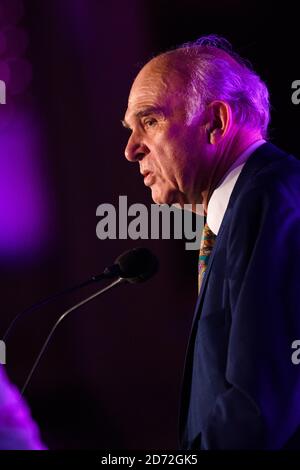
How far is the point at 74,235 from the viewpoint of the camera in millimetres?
2352

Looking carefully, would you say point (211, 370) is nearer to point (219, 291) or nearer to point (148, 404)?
point (219, 291)

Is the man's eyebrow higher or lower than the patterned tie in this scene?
higher

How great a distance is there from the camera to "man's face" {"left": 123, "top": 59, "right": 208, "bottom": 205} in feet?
4.69

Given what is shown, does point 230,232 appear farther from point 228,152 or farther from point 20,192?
point 20,192

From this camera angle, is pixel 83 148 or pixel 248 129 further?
pixel 83 148

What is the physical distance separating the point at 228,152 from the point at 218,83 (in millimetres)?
187

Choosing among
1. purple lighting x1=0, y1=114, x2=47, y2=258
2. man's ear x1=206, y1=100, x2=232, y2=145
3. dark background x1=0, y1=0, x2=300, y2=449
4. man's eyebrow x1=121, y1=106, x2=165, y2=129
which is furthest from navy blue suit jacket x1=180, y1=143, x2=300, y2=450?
purple lighting x1=0, y1=114, x2=47, y2=258

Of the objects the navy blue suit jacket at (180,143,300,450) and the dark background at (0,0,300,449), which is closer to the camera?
the navy blue suit jacket at (180,143,300,450)

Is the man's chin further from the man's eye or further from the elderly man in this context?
the man's eye

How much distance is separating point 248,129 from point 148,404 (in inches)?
52.9

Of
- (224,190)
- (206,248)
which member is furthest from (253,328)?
(206,248)

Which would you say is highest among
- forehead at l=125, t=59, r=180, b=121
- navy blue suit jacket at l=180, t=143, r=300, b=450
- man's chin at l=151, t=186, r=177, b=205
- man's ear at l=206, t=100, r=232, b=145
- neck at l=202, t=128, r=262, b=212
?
forehead at l=125, t=59, r=180, b=121
